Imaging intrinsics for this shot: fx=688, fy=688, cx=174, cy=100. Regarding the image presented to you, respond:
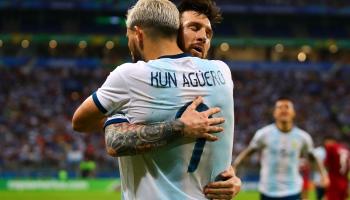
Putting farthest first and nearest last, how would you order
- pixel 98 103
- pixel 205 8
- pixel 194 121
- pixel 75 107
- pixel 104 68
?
1. pixel 104 68
2. pixel 75 107
3. pixel 205 8
4. pixel 98 103
5. pixel 194 121

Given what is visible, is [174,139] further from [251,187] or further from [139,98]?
[251,187]

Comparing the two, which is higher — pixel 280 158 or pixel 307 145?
pixel 307 145

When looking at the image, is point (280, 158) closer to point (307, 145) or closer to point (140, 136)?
point (307, 145)

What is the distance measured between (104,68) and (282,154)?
36.5 metres

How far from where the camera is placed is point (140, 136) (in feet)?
10.3

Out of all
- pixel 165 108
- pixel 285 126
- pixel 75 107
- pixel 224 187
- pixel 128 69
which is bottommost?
pixel 75 107

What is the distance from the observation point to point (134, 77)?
317 cm

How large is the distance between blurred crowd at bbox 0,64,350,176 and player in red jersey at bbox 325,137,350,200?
16.5m

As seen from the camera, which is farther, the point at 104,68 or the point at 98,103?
the point at 104,68

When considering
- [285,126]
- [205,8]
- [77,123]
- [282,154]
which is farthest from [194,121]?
[285,126]

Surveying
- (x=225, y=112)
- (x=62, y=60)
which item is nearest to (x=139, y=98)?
(x=225, y=112)

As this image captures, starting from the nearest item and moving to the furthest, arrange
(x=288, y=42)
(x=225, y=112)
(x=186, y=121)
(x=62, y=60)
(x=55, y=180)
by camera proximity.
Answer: (x=186, y=121), (x=225, y=112), (x=55, y=180), (x=62, y=60), (x=288, y=42)

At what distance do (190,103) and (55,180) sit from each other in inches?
995

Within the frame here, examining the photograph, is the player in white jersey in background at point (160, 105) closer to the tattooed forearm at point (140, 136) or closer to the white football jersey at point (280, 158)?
the tattooed forearm at point (140, 136)
